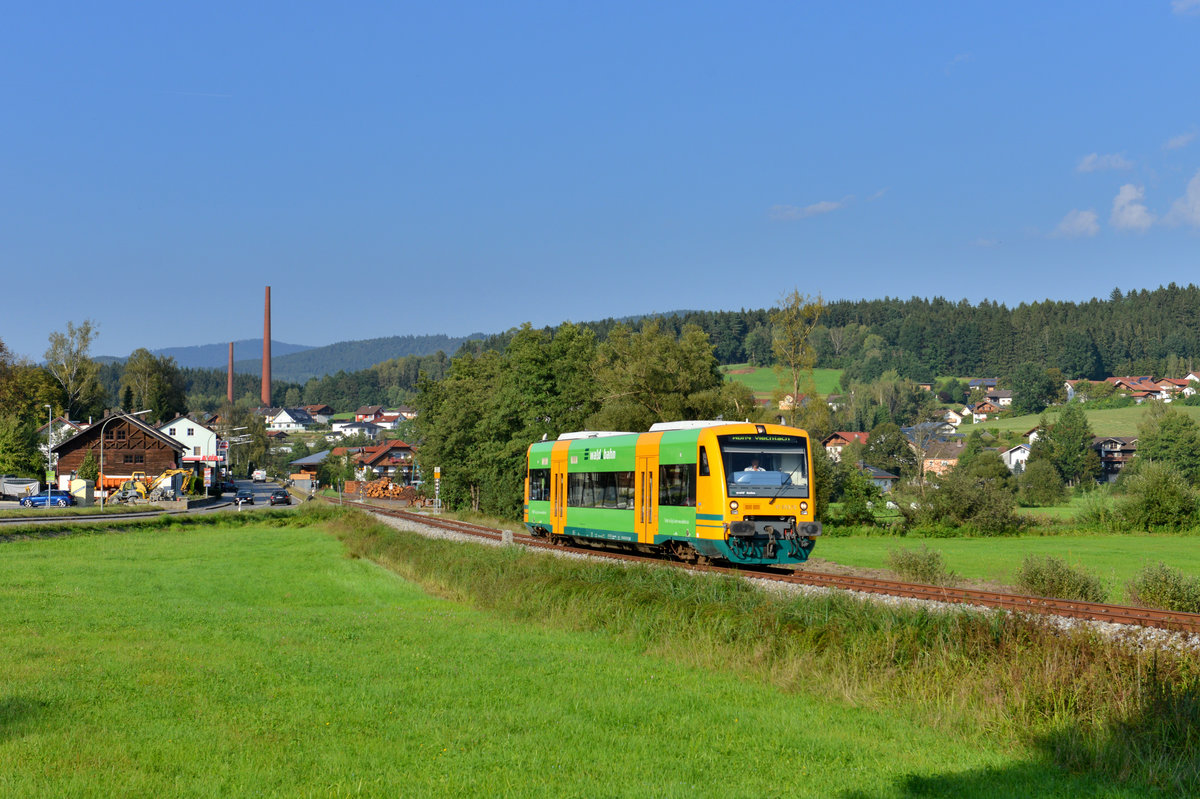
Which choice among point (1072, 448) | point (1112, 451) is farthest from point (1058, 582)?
point (1112, 451)

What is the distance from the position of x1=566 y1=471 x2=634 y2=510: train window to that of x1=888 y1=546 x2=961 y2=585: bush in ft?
24.9

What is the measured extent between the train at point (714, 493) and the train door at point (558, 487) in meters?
Answer: 3.96

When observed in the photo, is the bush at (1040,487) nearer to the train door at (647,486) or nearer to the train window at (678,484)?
the train door at (647,486)

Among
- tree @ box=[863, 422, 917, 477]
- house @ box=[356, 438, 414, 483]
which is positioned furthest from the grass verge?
house @ box=[356, 438, 414, 483]

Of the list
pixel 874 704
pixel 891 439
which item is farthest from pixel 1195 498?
pixel 891 439

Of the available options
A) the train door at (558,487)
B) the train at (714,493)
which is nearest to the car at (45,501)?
the train door at (558,487)

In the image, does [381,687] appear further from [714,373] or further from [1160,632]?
[714,373]

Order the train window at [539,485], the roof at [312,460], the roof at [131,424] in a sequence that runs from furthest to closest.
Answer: the roof at [312,460] < the roof at [131,424] < the train window at [539,485]

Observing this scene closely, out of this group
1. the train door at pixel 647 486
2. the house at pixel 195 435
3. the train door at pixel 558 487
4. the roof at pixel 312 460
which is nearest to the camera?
the train door at pixel 647 486

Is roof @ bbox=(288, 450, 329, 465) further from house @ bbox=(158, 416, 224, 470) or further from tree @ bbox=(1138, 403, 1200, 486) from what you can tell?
tree @ bbox=(1138, 403, 1200, 486)

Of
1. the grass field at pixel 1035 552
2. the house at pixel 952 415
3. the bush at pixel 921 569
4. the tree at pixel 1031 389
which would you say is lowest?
the grass field at pixel 1035 552

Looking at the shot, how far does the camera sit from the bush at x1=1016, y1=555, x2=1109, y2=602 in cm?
2192

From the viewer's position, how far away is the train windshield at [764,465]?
81.5 ft

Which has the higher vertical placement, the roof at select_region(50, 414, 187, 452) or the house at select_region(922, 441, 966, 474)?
the roof at select_region(50, 414, 187, 452)
